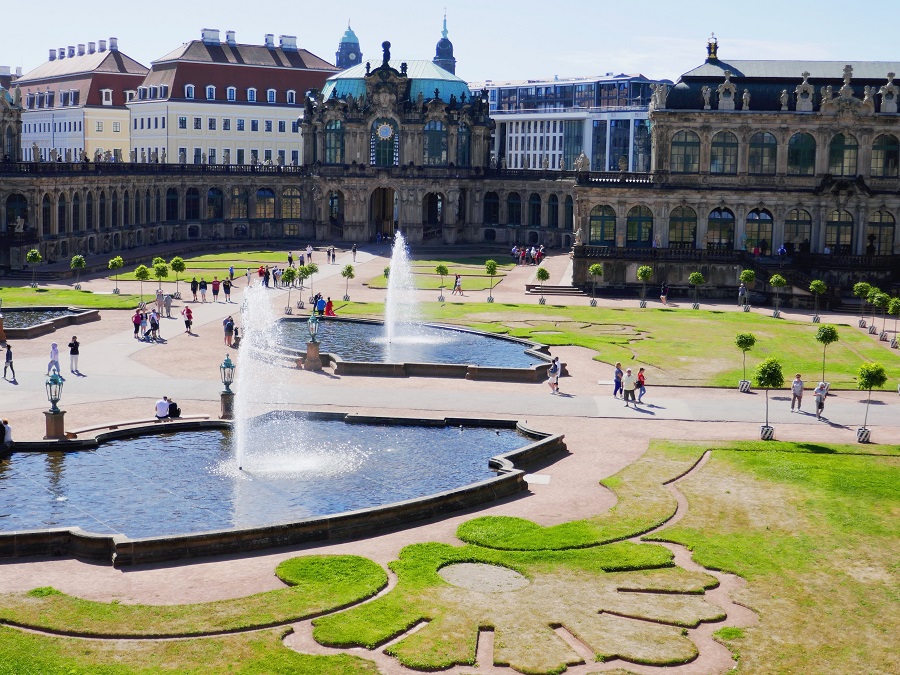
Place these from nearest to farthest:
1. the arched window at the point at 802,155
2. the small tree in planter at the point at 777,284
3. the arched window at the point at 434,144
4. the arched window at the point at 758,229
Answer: the small tree in planter at the point at 777,284
the arched window at the point at 802,155
the arched window at the point at 758,229
the arched window at the point at 434,144

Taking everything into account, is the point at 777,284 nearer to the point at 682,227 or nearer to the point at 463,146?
the point at 682,227

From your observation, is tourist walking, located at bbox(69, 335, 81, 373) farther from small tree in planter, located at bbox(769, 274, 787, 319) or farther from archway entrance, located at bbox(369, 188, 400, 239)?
archway entrance, located at bbox(369, 188, 400, 239)

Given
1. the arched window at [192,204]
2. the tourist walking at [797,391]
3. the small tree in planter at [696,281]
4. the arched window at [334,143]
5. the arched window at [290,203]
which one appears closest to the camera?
the tourist walking at [797,391]

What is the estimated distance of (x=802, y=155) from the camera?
351 ft

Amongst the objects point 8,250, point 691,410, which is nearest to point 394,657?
point 691,410

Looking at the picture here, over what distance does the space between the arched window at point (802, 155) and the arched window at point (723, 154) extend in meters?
4.78

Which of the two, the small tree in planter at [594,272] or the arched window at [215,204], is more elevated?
the arched window at [215,204]

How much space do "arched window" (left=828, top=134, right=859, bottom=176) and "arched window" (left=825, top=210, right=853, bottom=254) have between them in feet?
11.7

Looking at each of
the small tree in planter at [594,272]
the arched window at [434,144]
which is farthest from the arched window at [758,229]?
the arched window at [434,144]

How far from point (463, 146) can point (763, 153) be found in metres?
45.3

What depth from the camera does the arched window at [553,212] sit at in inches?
5512

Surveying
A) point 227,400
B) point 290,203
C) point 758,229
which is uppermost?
point 290,203

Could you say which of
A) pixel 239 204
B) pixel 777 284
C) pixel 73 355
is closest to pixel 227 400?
pixel 73 355

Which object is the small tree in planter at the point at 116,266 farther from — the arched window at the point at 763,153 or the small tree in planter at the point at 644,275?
the arched window at the point at 763,153
